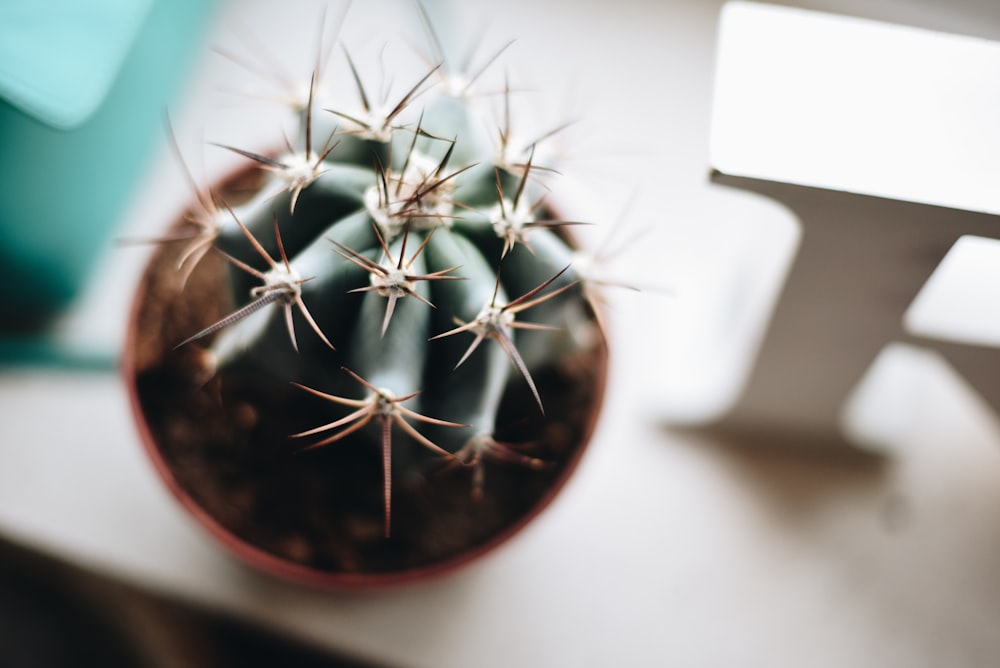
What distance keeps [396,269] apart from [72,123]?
31cm

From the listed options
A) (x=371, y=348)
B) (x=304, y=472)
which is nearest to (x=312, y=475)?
(x=304, y=472)

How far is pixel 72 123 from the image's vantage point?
0.54 metres

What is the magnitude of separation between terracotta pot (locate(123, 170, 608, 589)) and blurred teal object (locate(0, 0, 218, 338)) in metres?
0.12

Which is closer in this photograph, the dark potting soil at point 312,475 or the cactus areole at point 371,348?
the cactus areole at point 371,348

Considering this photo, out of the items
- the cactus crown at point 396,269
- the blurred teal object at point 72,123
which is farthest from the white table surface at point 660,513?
Result: the cactus crown at point 396,269

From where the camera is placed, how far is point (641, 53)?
2.65 ft

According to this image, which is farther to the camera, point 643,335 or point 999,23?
point 643,335

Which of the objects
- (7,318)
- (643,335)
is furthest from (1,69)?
(643,335)

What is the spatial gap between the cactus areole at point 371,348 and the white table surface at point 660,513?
0.07 meters

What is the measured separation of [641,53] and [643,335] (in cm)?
30

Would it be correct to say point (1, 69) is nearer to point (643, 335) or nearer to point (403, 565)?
point (403, 565)

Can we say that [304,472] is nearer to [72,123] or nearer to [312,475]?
[312,475]

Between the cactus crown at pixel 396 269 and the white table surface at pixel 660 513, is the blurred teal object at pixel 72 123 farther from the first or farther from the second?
the cactus crown at pixel 396 269

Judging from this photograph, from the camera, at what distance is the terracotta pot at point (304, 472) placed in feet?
1.96
